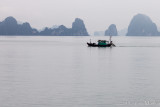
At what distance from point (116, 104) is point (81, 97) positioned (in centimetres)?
395

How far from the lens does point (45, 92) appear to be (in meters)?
31.0

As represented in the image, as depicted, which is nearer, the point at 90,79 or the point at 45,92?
the point at 45,92

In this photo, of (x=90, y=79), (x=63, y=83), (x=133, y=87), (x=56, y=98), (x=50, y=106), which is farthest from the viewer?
(x=90, y=79)

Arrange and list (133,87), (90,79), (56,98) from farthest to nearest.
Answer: (90,79) → (133,87) → (56,98)

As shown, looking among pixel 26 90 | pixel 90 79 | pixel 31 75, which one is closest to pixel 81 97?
pixel 26 90

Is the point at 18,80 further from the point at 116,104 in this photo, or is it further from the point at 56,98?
the point at 116,104

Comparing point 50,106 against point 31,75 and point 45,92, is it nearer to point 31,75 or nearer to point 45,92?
point 45,92

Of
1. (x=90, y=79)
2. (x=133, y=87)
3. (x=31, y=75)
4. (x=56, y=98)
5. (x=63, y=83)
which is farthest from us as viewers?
(x=31, y=75)

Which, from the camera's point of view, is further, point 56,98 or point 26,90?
point 26,90

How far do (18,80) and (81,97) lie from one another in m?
12.8

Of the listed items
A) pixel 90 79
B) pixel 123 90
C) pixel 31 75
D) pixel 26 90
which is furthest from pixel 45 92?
pixel 31 75

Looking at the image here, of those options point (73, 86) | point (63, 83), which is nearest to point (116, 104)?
point (73, 86)

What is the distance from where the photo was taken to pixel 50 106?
83.0 ft

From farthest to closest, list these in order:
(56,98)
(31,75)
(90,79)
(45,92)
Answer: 1. (31,75)
2. (90,79)
3. (45,92)
4. (56,98)
